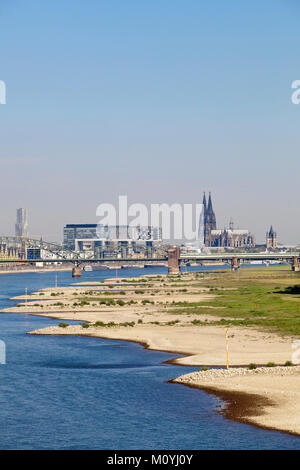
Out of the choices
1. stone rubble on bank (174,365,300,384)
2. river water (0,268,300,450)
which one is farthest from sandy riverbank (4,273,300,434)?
river water (0,268,300,450)

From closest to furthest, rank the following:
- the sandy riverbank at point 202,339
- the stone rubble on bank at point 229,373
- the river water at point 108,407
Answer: the river water at point 108,407 < the sandy riverbank at point 202,339 < the stone rubble on bank at point 229,373

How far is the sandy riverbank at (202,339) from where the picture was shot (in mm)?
48500

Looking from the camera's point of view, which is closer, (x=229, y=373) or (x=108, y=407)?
(x=108, y=407)

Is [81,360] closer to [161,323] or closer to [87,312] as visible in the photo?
[161,323]

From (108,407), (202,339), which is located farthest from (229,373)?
(202,339)

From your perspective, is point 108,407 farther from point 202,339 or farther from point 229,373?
point 202,339

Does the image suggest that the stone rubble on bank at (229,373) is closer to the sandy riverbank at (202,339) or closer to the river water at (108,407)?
the sandy riverbank at (202,339)

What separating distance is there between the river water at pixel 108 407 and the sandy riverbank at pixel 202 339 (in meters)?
2.01

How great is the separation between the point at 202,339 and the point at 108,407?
31785mm

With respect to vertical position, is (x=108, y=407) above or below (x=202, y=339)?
below

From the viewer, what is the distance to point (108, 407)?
4909 cm

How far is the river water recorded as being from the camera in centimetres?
4134

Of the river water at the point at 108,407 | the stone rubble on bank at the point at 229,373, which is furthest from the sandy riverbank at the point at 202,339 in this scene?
the river water at the point at 108,407
